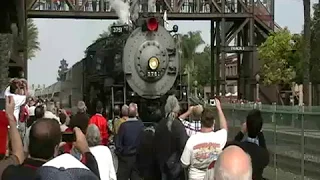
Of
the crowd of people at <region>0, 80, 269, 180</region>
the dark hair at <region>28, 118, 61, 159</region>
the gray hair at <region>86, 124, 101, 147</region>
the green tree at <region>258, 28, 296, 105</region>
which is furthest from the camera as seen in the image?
the green tree at <region>258, 28, 296, 105</region>

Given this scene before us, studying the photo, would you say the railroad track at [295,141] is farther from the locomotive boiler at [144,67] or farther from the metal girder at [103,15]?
the metal girder at [103,15]

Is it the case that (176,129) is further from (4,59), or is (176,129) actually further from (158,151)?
(4,59)

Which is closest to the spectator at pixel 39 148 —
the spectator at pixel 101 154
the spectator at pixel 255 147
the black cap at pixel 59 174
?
the black cap at pixel 59 174

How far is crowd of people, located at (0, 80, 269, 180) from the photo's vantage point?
482 cm

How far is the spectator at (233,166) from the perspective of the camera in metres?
3.91

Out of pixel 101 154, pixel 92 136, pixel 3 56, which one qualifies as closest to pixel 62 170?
pixel 101 154

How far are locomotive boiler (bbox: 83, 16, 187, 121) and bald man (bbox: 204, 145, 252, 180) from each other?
13.8 meters

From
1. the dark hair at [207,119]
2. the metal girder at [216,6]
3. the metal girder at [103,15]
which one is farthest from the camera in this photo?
the metal girder at [216,6]

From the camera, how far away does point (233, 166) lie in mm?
3922

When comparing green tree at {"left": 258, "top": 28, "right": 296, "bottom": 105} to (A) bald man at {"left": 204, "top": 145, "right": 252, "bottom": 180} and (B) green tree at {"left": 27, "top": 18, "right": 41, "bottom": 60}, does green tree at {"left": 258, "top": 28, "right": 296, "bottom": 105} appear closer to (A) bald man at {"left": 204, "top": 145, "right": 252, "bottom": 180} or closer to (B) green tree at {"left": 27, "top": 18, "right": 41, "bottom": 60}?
(B) green tree at {"left": 27, "top": 18, "right": 41, "bottom": 60}

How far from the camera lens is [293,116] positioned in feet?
38.8

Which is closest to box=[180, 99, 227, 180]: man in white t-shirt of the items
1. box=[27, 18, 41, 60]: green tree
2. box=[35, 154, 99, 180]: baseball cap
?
box=[35, 154, 99, 180]: baseball cap

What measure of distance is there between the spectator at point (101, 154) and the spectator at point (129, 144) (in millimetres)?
3736

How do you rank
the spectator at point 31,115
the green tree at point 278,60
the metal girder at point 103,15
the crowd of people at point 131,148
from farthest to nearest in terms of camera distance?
the green tree at point 278,60 → the metal girder at point 103,15 → the spectator at point 31,115 → the crowd of people at point 131,148
